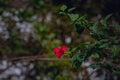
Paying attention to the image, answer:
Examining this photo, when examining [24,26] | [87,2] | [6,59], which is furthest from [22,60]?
[87,2]

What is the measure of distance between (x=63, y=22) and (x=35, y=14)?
33 cm

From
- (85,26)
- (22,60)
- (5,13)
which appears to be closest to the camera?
(85,26)

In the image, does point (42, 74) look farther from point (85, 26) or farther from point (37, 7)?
point (85, 26)

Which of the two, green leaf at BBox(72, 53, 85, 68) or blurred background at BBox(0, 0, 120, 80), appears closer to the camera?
green leaf at BBox(72, 53, 85, 68)

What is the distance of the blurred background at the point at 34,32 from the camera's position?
385 cm

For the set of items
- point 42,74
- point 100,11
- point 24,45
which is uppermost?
point 100,11

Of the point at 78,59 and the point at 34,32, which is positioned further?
the point at 34,32

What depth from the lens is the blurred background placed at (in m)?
3.85

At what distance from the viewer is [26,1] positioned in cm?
404

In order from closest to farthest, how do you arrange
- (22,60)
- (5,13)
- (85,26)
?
(85,26)
(22,60)
(5,13)

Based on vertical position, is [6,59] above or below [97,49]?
below

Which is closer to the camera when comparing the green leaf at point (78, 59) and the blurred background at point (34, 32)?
the green leaf at point (78, 59)

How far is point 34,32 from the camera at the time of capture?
13.0 feet

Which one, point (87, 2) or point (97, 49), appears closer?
point (97, 49)
